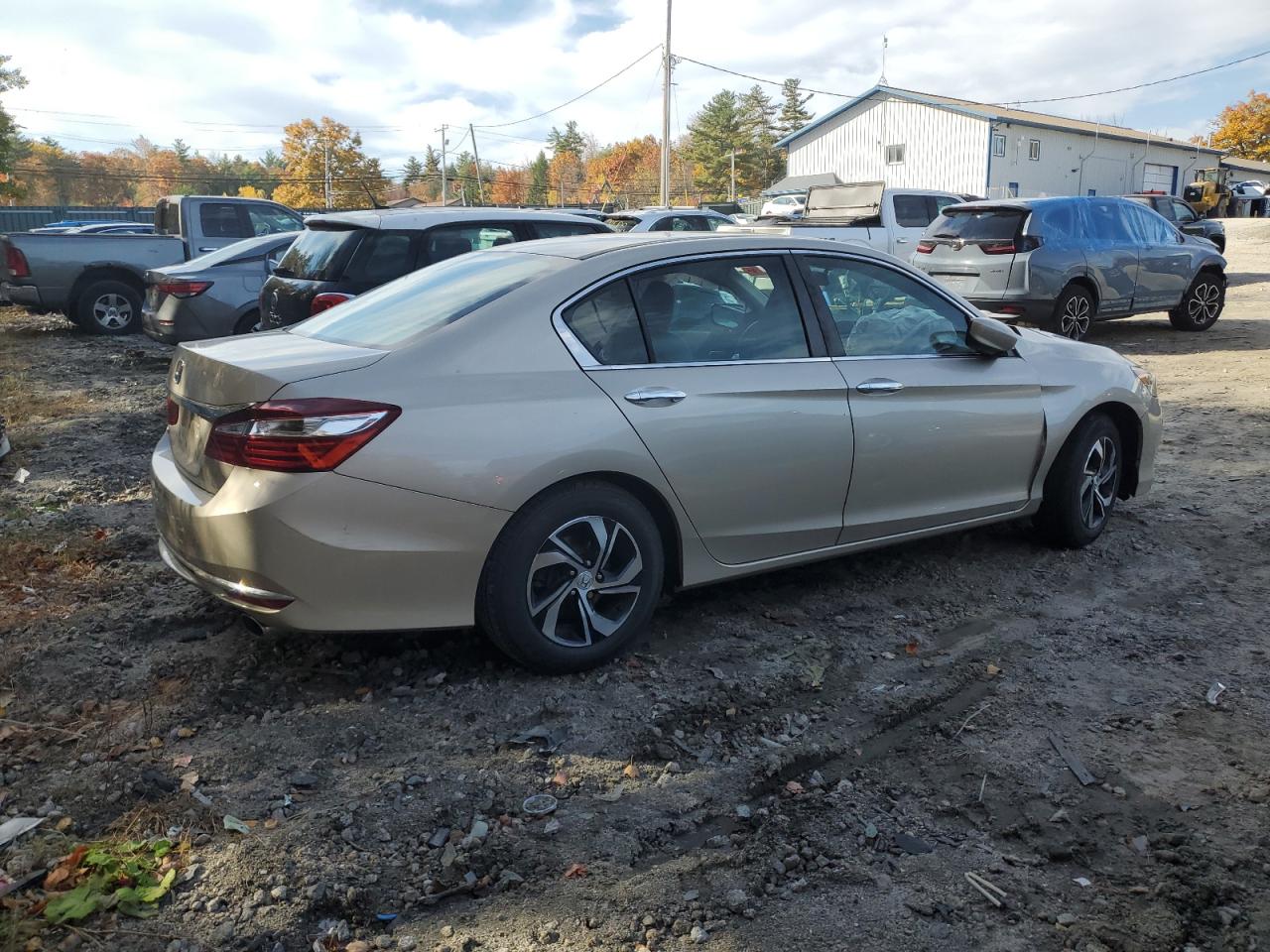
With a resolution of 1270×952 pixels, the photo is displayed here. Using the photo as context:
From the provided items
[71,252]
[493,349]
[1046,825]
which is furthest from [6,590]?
[71,252]

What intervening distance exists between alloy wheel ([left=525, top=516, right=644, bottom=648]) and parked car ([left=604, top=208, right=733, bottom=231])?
39.8ft

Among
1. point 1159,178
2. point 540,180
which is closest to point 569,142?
point 540,180

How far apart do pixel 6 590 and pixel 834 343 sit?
3824 mm

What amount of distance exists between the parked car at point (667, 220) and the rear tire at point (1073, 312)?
550 cm

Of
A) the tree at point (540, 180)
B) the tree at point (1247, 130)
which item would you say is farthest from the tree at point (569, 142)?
the tree at point (1247, 130)

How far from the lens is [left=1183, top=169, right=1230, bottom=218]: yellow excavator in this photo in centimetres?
Answer: 4394

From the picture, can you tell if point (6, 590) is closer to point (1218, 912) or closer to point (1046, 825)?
point (1046, 825)

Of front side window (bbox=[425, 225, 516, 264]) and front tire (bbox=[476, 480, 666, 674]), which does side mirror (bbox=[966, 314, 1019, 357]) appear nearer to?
front tire (bbox=[476, 480, 666, 674])

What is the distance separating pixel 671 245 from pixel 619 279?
354 mm

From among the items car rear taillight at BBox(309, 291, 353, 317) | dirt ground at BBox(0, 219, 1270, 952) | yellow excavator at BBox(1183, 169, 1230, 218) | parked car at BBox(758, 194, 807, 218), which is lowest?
dirt ground at BBox(0, 219, 1270, 952)

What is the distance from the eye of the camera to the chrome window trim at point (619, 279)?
375cm

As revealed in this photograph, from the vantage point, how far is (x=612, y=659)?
12.8 ft

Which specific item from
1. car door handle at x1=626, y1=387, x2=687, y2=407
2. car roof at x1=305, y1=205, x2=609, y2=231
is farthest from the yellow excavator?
car door handle at x1=626, y1=387, x2=687, y2=407

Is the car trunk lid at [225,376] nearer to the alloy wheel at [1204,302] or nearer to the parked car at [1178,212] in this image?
the alloy wheel at [1204,302]
